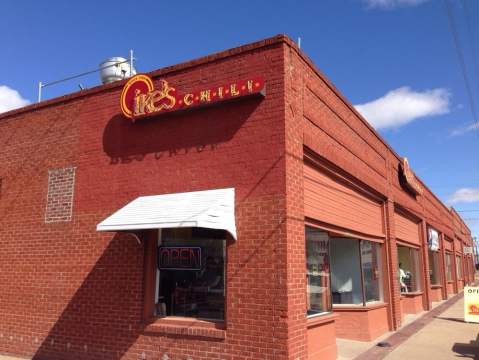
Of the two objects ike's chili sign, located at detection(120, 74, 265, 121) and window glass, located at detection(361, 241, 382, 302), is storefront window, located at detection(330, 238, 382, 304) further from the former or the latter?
ike's chili sign, located at detection(120, 74, 265, 121)

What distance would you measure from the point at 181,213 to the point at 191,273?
1.50 meters

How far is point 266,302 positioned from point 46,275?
17.5 ft

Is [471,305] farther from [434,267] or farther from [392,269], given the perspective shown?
[434,267]

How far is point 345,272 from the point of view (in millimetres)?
A: 12352

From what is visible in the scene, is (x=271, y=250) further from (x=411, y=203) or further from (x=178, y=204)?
(x=411, y=203)

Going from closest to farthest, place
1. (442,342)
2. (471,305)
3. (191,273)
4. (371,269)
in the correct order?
(191,273)
(442,342)
(371,269)
(471,305)

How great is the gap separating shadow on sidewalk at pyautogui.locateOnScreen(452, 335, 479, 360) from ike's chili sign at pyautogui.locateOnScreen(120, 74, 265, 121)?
7.29m

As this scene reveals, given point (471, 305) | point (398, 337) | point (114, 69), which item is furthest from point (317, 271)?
point (471, 305)

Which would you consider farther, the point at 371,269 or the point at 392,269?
the point at 392,269

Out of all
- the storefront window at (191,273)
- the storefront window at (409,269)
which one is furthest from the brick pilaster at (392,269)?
the storefront window at (191,273)

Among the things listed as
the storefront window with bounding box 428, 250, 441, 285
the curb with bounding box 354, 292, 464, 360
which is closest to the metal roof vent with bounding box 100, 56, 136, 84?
the curb with bounding box 354, 292, 464, 360

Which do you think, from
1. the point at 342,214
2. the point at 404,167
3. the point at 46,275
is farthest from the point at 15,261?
the point at 404,167

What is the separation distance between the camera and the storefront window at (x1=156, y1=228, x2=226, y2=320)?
797cm

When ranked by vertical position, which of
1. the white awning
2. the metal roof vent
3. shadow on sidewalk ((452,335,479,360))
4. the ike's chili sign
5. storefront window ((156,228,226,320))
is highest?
the metal roof vent
